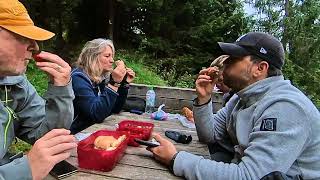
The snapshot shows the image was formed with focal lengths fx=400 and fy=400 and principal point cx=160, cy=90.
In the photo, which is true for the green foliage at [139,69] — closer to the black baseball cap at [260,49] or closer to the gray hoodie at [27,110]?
the black baseball cap at [260,49]

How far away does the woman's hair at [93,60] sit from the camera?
3.80 metres

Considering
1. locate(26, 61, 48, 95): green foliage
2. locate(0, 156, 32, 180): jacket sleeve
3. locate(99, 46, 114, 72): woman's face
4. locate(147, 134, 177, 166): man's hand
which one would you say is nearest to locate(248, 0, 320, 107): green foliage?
locate(26, 61, 48, 95): green foliage

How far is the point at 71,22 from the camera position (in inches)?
509

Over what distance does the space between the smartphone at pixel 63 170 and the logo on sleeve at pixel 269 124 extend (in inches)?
39.0

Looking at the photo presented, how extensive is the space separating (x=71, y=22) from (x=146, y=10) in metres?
2.45

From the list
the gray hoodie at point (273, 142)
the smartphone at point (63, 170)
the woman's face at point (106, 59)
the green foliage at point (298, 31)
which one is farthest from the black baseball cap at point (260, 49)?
the green foliage at point (298, 31)

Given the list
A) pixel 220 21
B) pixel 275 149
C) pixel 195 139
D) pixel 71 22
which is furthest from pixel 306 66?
pixel 275 149

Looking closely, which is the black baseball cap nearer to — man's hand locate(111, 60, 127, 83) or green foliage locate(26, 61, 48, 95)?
man's hand locate(111, 60, 127, 83)

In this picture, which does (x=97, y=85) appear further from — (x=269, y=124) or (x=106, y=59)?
(x=269, y=124)

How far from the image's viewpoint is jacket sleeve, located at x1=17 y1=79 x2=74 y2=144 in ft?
6.73

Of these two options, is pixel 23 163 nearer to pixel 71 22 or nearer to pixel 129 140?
pixel 129 140

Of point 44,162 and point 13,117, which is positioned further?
point 13,117

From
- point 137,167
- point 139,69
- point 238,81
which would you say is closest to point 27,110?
point 137,167

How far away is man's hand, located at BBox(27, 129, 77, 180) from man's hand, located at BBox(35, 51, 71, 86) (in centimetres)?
43
